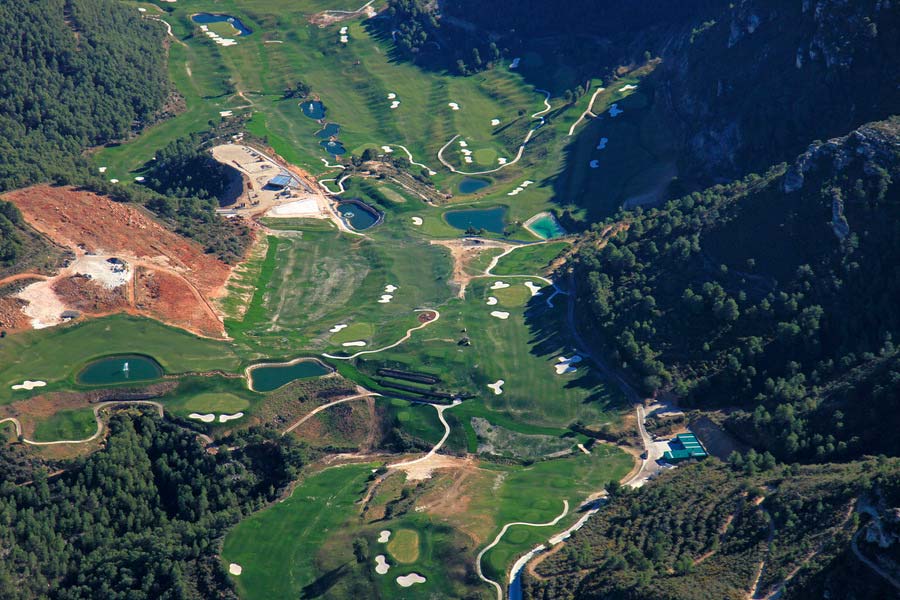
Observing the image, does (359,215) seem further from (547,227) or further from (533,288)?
(533,288)

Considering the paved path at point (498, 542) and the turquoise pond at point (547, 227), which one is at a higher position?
the turquoise pond at point (547, 227)

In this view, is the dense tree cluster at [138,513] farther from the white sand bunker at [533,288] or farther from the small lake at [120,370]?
the white sand bunker at [533,288]

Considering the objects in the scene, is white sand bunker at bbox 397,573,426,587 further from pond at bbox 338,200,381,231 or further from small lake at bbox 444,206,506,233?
small lake at bbox 444,206,506,233

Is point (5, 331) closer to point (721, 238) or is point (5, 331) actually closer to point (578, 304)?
point (578, 304)

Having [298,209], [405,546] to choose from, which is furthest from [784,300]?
[298,209]

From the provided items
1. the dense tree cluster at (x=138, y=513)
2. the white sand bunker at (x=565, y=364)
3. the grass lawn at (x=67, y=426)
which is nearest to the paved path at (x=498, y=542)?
the dense tree cluster at (x=138, y=513)

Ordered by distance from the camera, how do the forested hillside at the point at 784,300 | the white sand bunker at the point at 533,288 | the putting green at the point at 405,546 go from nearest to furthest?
the putting green at the point at 405,546 → the forested hillside at the point at 784,300 → the white sand bunker at the point at 533,288
